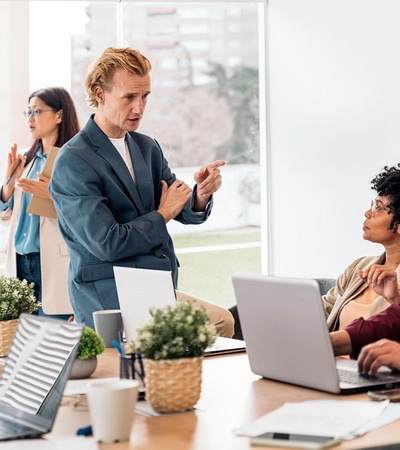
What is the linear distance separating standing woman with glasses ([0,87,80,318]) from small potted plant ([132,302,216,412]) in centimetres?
271

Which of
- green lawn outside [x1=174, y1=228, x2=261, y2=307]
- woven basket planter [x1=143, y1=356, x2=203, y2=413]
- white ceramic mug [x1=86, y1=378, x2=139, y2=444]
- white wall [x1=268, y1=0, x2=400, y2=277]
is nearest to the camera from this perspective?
white ceramic mug [x1=86, y1=378, x2=139, y2=444]

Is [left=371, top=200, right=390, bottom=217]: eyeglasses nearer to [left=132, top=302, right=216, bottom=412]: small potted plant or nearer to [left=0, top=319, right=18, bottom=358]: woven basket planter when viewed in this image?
[left=0, top=319, right=18, bottom=358]: woven basket planter

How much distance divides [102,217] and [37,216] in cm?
149

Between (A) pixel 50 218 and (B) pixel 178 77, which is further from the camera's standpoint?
(B) pixel 178 77

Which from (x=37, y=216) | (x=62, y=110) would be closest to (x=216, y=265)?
(x=62, y=110)

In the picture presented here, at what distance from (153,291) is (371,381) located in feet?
2.23

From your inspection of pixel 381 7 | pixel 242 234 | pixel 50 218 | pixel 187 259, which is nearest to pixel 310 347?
pixel 50 218

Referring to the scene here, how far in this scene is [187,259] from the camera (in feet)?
58.0

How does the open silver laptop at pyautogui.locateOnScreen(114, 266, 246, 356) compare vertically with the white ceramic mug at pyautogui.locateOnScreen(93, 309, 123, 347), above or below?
above

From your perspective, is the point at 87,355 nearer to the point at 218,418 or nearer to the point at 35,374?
the point at 35,374

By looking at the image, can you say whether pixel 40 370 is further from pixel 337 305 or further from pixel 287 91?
pixel 287 91

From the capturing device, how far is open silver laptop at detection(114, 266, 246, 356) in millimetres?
2639

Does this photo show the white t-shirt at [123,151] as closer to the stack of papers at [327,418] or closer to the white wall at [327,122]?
the stack of papers at [327,418]

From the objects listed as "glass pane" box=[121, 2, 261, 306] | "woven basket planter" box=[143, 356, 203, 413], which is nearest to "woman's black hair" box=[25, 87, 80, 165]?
"woven basket planter" box=[143, 356, 203, 413]
